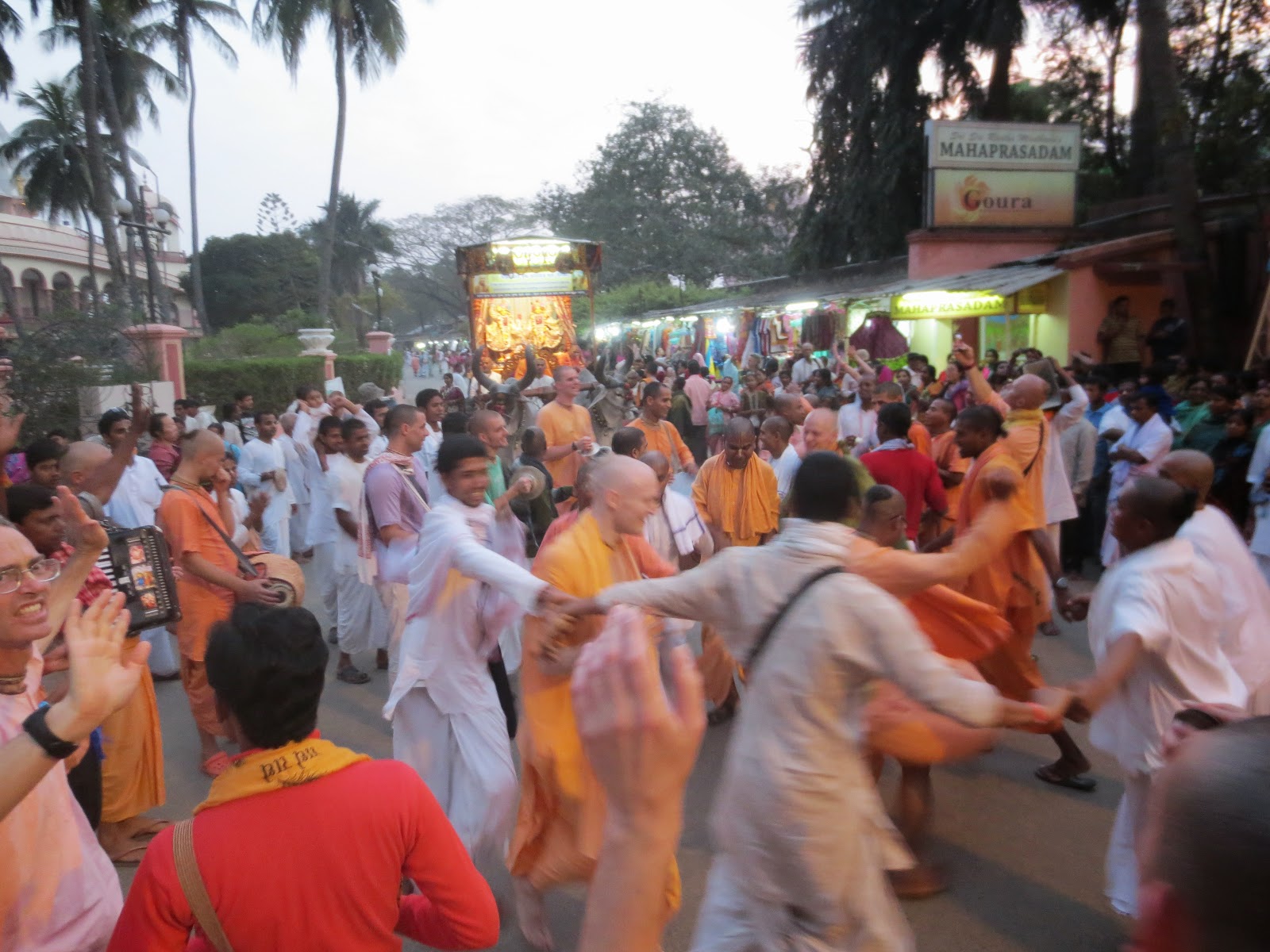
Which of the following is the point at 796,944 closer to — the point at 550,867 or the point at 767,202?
the point at 550,867

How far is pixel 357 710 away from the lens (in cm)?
602

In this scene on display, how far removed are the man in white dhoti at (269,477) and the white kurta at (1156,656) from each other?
7.80 m

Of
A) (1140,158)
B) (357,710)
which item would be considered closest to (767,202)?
(1140,158)

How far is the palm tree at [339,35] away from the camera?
28219 millimetres

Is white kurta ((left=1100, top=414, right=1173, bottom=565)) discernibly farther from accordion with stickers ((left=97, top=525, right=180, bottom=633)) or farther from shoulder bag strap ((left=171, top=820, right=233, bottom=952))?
shoulder bag strap ((left=171, top=820, right=233, bottom=952))

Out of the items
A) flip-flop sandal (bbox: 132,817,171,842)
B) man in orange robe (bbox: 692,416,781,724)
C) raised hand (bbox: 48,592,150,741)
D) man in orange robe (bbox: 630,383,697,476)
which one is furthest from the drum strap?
man in orange robe (bbox: 630,383,697,476)

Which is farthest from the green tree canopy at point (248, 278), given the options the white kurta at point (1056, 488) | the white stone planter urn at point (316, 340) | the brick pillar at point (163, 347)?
Result: the white kurta at point (1056, 488)

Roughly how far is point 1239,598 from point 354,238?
204 feet

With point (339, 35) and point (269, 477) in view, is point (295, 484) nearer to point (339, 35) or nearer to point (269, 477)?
point (269, 477)

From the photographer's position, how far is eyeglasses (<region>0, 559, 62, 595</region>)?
86.4 inches

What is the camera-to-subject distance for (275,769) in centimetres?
171

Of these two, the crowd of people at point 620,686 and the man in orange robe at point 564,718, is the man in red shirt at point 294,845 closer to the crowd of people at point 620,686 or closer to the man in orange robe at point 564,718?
the crowd of people at point 620,686

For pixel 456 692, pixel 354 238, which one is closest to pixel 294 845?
pixel 456 692

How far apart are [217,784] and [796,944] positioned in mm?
1502
